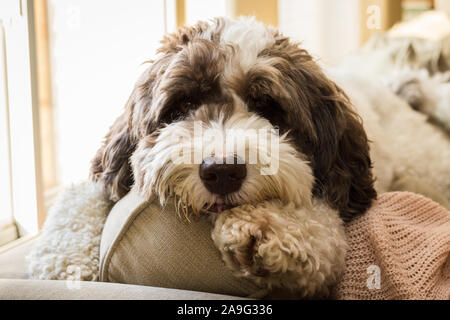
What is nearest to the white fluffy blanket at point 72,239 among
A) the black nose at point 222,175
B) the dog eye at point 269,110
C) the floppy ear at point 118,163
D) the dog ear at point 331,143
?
the floppy ear at point 118,163

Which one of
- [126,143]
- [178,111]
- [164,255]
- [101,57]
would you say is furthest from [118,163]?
[101,57]

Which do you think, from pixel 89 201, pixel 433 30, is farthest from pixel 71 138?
pixel 433 30

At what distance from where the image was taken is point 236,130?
1.36 m

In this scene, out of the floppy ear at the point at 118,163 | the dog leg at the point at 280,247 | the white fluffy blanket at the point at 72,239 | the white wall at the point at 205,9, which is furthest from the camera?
the white wall at the point at 205,9

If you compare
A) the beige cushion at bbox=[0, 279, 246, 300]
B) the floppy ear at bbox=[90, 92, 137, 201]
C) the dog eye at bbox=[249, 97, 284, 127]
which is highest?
the dog eye at bbox=[249, 97, 284, 127]

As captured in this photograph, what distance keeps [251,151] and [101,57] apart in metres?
2.39

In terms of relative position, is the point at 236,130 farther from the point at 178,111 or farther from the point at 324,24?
the point at 324,24

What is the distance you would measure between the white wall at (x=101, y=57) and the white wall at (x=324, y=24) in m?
2.04

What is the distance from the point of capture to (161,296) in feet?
3.80

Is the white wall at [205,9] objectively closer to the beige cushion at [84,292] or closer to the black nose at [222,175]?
the black nose at [222,175]

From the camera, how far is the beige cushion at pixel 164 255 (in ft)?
4.05

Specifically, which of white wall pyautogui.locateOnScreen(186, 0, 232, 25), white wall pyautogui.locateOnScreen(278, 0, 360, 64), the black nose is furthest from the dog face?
white wall pyautogui.locateOnScreen(278, 0, 360, 64)

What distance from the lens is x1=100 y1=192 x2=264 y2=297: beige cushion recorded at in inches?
48.6

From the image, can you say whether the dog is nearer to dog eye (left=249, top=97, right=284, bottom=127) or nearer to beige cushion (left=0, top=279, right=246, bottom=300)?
dog eye (left=249, top=97, right=284, bottom=127)
